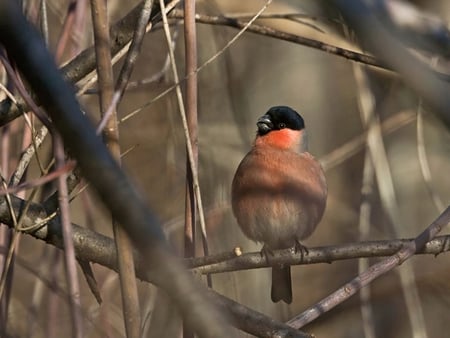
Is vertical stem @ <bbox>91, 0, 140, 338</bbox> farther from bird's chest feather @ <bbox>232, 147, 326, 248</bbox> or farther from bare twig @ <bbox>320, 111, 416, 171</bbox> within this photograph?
bare twig @ <bbox>320, 111, 416, 171</bbox>

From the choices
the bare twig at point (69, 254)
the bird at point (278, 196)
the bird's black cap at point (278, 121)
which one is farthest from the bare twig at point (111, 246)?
the bird's black cap at point (278, 121)

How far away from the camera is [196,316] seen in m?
0.68

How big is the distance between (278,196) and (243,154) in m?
1.30

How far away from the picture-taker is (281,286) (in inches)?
143

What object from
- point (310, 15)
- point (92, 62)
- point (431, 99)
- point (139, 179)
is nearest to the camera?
point (431, 99)

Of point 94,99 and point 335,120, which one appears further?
point 335,120

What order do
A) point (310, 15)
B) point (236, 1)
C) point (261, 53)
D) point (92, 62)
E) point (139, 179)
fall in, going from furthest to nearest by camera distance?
point (261, 53) → point (236, 1) → point (139, 179) → point (310, 15) → point (92, 62)

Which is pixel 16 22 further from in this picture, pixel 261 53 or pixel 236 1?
pixel 261 53

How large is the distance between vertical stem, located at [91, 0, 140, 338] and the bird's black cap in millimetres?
2152

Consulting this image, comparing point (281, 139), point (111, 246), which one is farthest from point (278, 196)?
point (111, 246)

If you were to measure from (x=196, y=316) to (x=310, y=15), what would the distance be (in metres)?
2.21

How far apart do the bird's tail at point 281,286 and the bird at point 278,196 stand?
0.01m

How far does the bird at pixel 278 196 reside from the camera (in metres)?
3.31

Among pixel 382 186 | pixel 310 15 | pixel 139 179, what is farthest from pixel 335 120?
pixel 310 15
